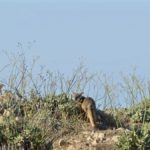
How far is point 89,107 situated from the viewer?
1310cm

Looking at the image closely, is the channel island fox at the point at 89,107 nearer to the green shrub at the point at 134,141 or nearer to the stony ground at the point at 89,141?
the stony ground at the point at 89,141

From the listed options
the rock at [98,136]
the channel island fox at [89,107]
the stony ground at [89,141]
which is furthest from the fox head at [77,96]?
the rock at [98,136]

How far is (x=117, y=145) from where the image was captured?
441 inches

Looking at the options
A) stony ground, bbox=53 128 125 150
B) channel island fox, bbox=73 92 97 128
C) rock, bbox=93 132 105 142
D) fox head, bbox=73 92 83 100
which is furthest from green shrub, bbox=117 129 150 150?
fox head, bbox=73 92 83 100

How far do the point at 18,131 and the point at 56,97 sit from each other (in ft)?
8.43

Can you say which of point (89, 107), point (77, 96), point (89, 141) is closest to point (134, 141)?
point (89, 141)

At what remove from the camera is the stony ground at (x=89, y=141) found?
11672mm

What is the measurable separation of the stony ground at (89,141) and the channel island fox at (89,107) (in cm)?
42

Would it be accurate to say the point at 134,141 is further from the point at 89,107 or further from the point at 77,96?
the point at 77,96

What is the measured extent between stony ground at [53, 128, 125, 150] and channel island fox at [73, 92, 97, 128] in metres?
0.42

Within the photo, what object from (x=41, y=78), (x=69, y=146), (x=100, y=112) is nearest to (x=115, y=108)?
(x=100, y=112)

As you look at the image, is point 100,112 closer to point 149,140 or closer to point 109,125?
point 109,125

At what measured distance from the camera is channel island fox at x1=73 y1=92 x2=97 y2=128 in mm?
12953

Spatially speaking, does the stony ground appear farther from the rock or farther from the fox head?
the fox head
